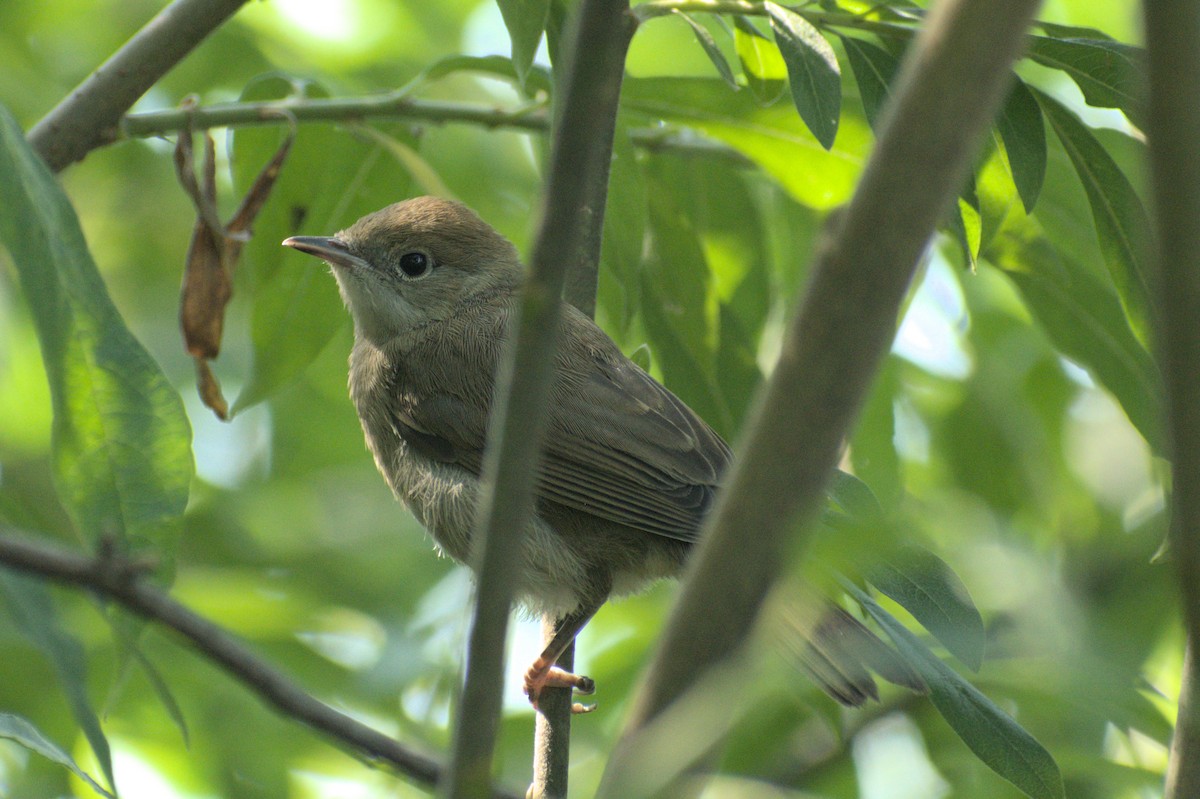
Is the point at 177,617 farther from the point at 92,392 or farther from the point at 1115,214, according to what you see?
the point at 1115,214

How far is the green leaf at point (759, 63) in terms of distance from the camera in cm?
293

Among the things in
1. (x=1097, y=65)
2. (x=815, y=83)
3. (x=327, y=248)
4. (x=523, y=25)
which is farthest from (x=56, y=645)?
(x=1097, y=65)

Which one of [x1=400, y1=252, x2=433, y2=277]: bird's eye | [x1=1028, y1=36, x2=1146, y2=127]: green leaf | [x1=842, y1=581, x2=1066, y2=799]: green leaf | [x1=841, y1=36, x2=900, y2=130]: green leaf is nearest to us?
[x1=842, y1=581, x2=1066, y2=799]: green leaf

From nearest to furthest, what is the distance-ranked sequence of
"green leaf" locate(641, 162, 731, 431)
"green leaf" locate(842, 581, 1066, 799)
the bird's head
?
1. "green leaf" locate(842, 581, 1066, 799)
2. "green leaf" locate(641, 162, 731, 431)
3. the bird's head

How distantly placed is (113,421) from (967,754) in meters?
2.51

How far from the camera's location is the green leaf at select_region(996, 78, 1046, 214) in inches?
101

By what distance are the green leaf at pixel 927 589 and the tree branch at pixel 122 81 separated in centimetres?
194

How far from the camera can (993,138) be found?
2740 mm

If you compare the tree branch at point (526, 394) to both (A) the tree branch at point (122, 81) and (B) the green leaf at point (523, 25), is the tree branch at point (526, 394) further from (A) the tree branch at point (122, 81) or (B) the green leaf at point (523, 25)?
(A) the tree branch at point (122, 81)

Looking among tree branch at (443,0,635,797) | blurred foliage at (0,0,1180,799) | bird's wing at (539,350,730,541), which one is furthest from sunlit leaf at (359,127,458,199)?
tree branch at (443,0,635,797)

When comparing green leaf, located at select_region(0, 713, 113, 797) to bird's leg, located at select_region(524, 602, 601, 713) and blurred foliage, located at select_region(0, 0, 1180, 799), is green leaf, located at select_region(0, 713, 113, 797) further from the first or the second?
bird's leg, located at select_region(524, 602, 601, 713)

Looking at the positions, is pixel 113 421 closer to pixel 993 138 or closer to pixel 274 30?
pixel 993 138

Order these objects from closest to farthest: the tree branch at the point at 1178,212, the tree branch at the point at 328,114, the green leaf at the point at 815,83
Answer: the tree branch at the point at 1178,212
the green leaf at the point at 815,83
the tree branch at the point at 328,114

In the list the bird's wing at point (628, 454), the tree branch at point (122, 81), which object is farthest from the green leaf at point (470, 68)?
the bird's wing at point (628, 454)
